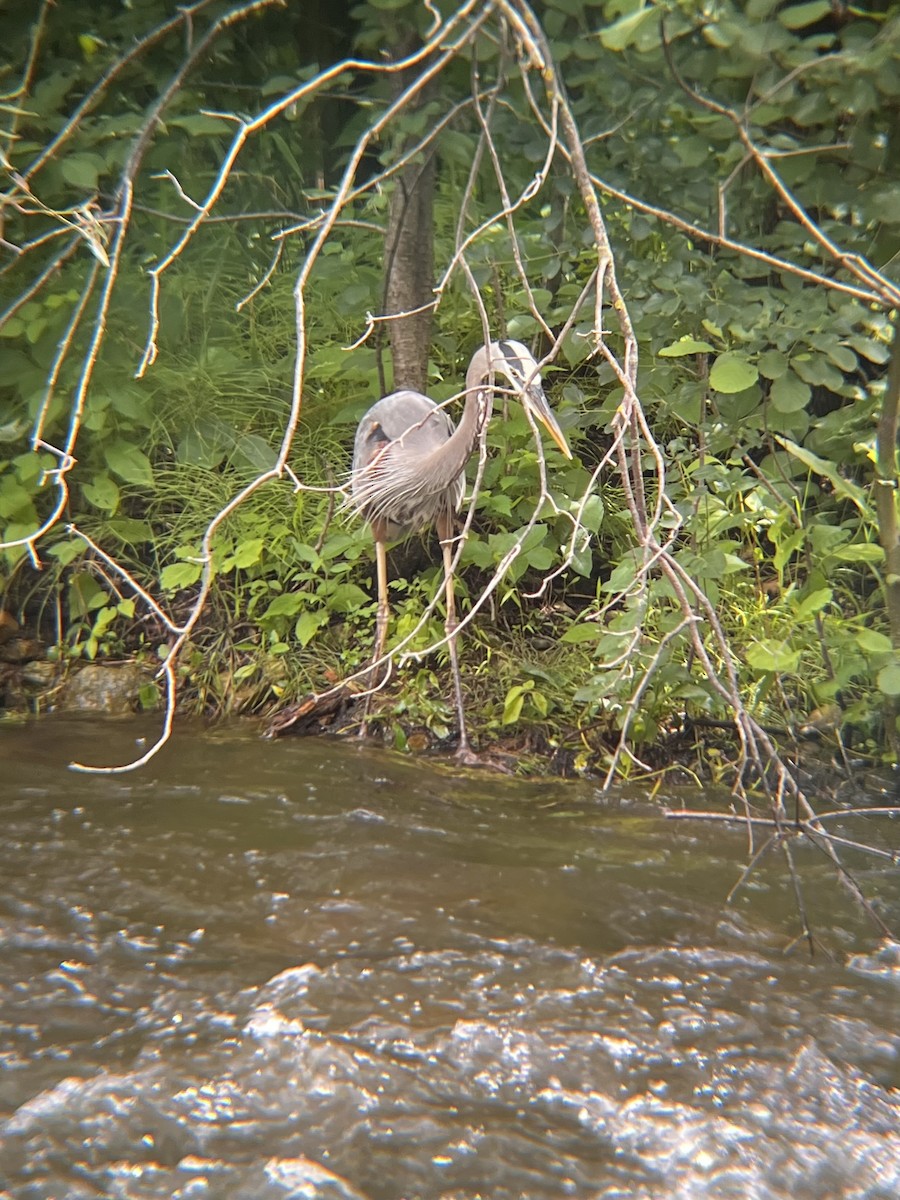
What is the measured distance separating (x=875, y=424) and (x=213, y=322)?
2.57 meters

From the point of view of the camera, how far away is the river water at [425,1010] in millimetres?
1360

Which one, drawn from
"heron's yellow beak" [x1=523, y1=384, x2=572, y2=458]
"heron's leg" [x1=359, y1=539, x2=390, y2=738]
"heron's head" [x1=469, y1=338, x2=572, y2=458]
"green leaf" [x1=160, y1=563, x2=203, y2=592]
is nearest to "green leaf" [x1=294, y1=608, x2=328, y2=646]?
"heron's leg" [x1=359, y1=539, x2=390, y2=738]

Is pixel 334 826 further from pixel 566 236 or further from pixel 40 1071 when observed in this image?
pixel 566 236

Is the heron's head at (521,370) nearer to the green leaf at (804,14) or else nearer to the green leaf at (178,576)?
the green leaf at (804,14)

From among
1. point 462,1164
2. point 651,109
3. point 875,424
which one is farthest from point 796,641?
point 462,1164

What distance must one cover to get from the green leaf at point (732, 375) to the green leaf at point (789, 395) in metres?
0.06

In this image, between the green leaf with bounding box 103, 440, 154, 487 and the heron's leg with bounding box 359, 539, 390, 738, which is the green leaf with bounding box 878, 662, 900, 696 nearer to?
the heron's leg with bounding box 359, 539, 390, 738

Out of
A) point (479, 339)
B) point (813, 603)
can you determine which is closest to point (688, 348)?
point (813, 603)

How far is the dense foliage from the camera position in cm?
215

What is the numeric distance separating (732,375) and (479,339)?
1.72 metres

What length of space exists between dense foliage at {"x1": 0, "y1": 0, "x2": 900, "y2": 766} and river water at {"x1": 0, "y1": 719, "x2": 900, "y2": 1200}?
50 centimetres

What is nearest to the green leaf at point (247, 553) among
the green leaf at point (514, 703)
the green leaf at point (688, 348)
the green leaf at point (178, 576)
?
Answer: the green leaf at point (178, 576)

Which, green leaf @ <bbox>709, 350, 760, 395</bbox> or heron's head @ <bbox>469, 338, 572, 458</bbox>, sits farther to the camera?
heron's head @ <bbox>469, 338, 572, 458</bbox>

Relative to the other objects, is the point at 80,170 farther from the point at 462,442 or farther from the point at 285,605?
the point at 285,605
